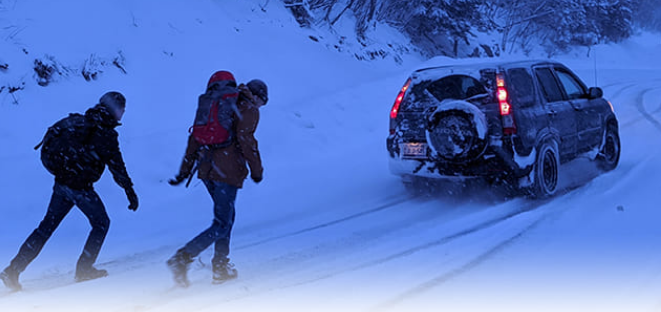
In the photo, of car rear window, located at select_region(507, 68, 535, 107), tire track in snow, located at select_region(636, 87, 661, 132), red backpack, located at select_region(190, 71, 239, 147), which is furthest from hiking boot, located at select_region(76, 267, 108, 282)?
tire track in snow, located at select_region(636, 87, 661, 132)

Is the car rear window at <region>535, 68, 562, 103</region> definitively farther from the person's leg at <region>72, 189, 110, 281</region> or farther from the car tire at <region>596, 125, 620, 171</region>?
the person's leg at <region>72, 189, 110, 281</region>

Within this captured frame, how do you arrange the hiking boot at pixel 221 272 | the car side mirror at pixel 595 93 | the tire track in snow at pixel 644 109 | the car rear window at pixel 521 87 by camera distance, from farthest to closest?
the tire track in snow at pixel 644 109 → the car side mirror at pixel 595 93 → the car rear window at pixel 521 87 → the hiking boot at pixel 221 272

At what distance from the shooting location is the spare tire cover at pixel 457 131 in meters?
6.45

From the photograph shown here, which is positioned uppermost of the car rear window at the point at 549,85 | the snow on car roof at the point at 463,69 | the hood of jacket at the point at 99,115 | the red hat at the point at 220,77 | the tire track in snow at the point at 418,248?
the red hat at the point at 220,77

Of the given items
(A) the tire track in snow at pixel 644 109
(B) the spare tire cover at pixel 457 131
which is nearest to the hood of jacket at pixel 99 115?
(B) the spare tire cover at pixel 457 131

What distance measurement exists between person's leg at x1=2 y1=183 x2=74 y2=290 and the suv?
156 inches

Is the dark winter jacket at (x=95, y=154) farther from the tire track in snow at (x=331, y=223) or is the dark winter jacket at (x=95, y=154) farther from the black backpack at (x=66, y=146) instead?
the tire track in snow at (x=331, y=223)

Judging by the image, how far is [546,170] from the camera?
7.09 m

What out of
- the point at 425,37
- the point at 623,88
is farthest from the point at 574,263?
the point at 425,37

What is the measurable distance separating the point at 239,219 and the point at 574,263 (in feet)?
12.1

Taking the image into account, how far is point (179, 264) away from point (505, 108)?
4.06 meters

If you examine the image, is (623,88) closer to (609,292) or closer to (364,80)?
(364,80)

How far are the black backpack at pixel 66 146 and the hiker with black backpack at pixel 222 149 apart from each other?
31.7 inches

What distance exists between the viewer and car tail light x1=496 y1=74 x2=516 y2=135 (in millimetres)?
6551
